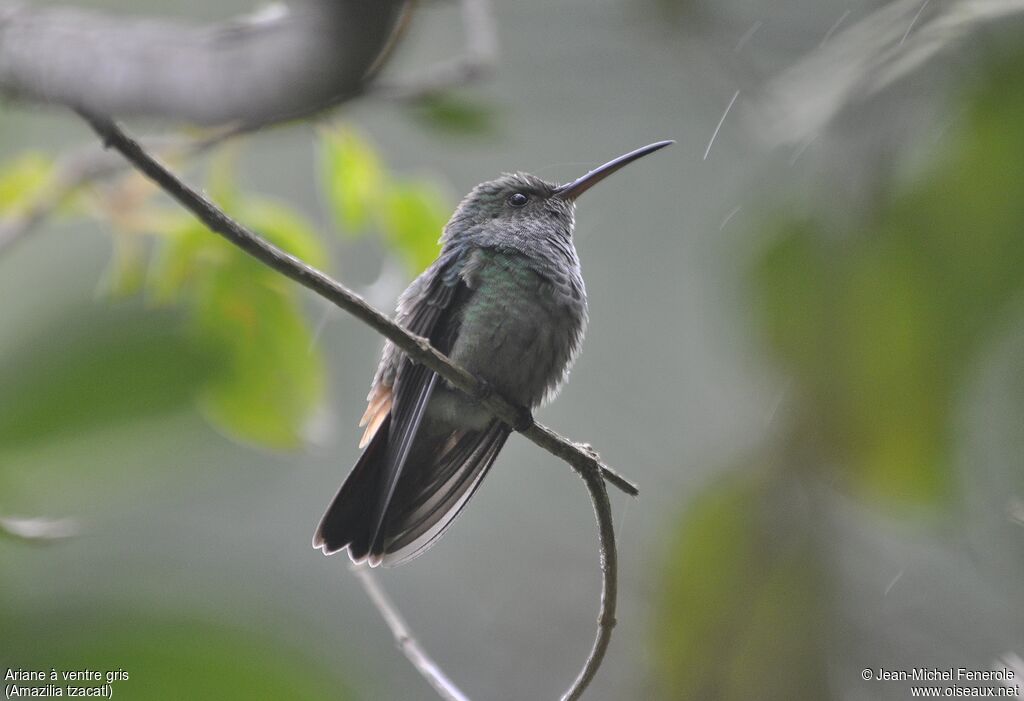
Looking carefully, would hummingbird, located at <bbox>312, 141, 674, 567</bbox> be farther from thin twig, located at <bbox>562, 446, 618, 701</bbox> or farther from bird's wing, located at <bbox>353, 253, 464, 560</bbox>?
thin twig, located at <bbox>562, 446, 618, 701</bbox>

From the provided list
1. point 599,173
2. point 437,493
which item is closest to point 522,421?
point 437,493

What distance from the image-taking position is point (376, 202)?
7.84ft

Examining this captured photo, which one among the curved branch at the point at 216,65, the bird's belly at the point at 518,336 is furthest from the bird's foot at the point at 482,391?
the curved branch at the point at 216,65

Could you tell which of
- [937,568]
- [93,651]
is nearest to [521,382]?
[937,568]

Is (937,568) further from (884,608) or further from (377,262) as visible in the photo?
(377,262)

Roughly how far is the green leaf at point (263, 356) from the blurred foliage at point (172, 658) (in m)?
0.83

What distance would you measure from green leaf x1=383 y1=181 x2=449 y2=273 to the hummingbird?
0.48 m

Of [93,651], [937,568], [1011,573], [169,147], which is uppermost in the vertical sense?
[169,147]

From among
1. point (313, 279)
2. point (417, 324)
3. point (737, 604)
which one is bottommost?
point (737, 604)

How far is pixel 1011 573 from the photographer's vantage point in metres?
1.95

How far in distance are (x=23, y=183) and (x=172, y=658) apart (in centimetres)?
178

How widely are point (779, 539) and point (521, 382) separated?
1237mm

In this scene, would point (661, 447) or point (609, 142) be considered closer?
point (609, 142)

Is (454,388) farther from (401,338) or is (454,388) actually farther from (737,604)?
(737,604)
